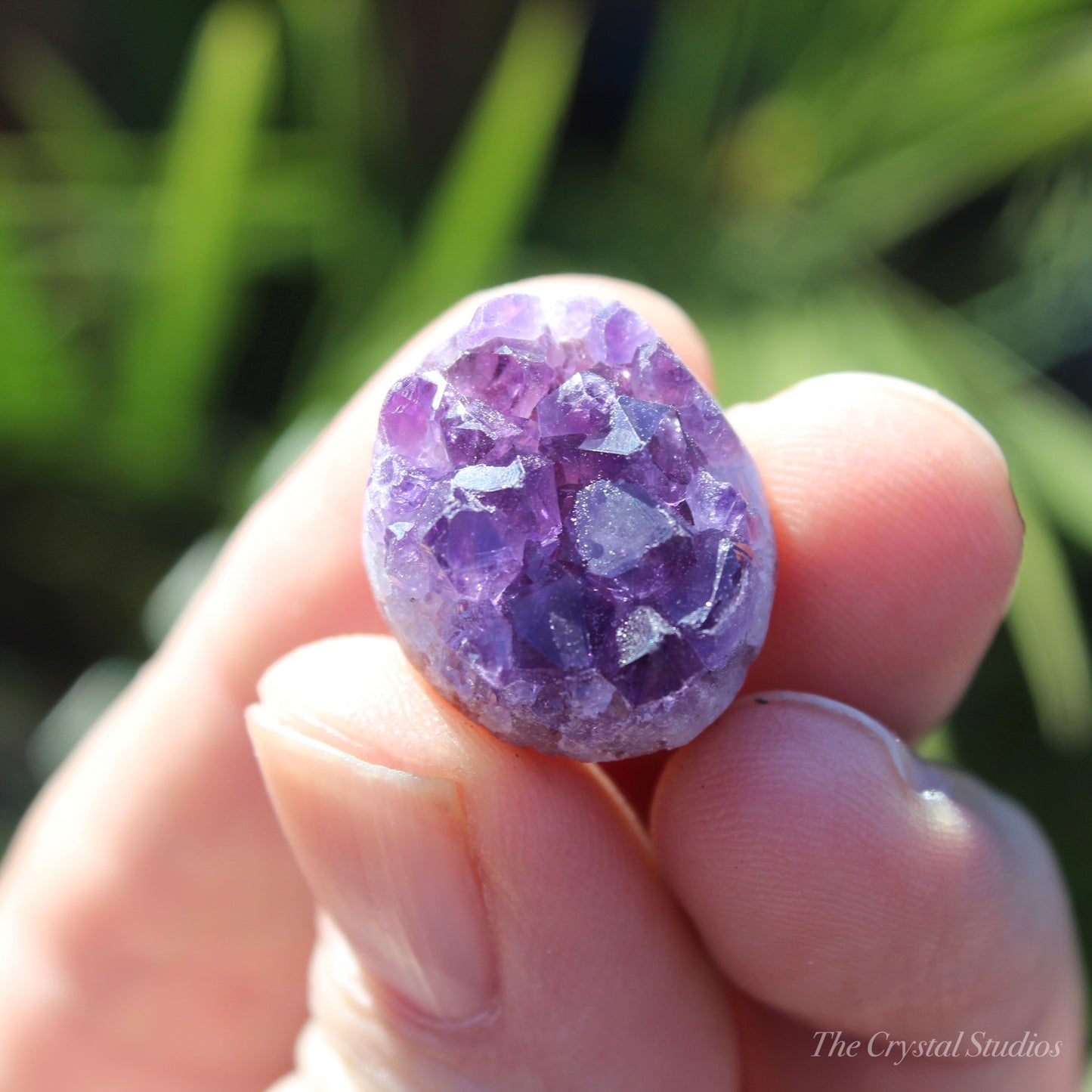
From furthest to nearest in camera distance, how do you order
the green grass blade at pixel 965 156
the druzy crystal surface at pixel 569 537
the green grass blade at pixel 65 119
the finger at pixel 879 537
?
the green grass blade at pixel 65 119 → the green grass blade at pixel 965 156 → the finger at pixel 879 537 → the druzy crystal surface at pixel 569 537

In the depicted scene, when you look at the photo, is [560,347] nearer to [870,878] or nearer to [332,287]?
[870,878]

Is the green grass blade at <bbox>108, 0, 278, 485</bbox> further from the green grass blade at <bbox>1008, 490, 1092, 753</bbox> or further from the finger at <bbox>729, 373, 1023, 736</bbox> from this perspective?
the green grass blade at <bbox>1008, 490, 1092, 753</bbox>

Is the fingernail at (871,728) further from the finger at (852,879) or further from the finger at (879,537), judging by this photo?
the finger at (879,537)

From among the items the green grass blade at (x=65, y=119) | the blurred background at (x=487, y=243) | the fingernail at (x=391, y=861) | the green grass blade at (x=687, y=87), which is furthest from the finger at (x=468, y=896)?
the green grass blade at (x=687, y=87)

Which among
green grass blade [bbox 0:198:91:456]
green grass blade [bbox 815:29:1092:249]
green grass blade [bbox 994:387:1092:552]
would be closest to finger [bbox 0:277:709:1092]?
green grass blade [bbox 0:198:91:456]

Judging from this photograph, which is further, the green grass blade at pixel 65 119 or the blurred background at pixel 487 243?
the green grass blade at pixel 65 119

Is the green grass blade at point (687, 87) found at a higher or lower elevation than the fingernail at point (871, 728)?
higher

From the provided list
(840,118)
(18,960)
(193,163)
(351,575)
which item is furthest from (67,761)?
(840,118)

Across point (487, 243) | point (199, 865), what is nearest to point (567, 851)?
point (199, 865)
